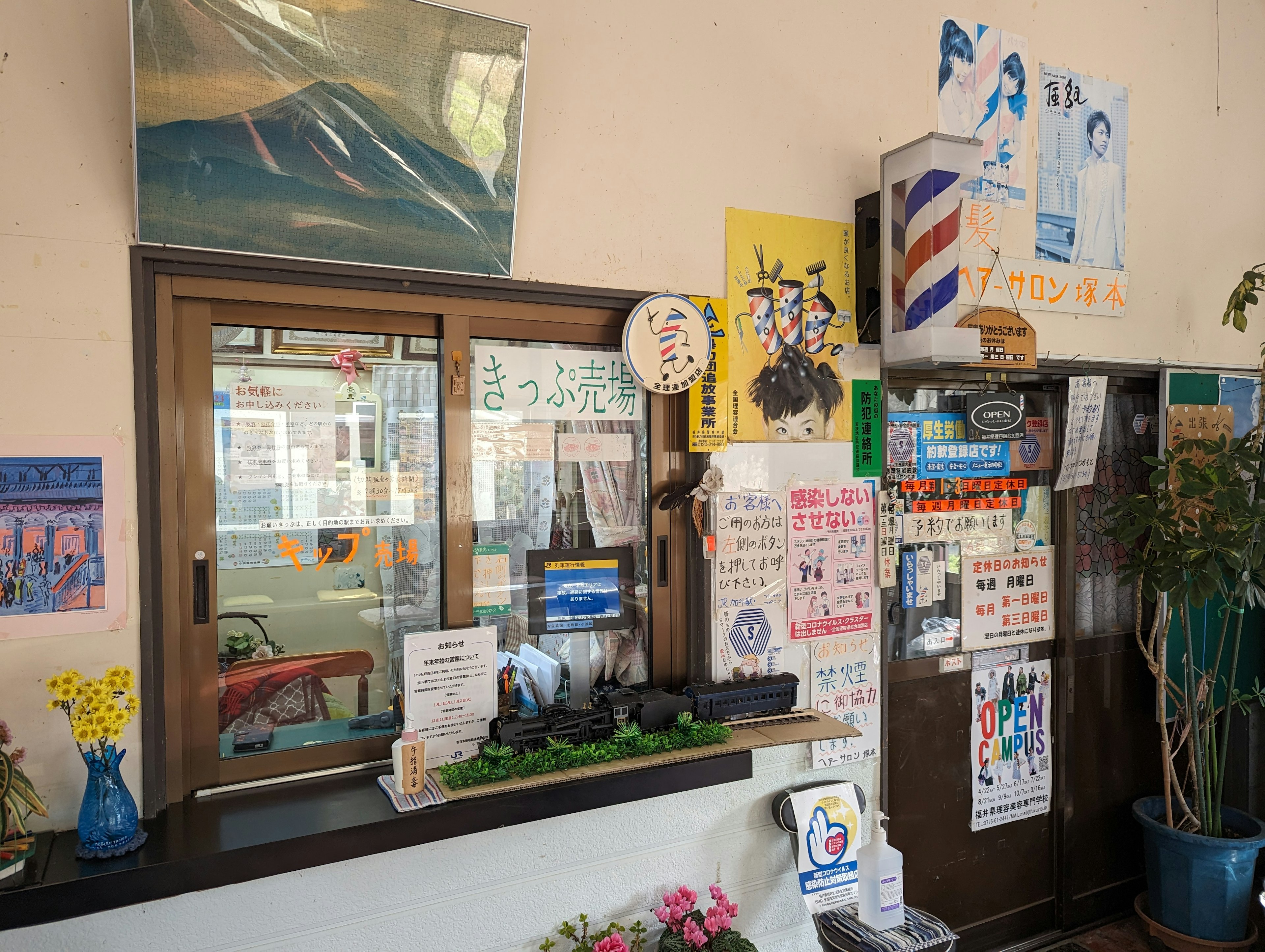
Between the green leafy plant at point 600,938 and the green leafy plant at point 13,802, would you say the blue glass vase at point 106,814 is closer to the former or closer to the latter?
the green leafy plant at point 13,802

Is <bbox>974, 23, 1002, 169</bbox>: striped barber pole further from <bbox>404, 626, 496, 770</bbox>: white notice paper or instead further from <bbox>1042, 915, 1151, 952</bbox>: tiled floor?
<bbox>1042, 915, 1151, 952</bbox>: tiled floor

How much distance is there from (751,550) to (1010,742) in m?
1.57

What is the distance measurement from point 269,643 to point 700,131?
1.92 m

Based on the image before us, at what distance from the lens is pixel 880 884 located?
236 centimetres

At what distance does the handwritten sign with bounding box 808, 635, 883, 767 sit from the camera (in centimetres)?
265

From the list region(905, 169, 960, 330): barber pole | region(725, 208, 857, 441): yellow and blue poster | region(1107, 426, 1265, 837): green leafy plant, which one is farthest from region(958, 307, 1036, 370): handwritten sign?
region(1107, 426, 1265, 837): green leafy plant

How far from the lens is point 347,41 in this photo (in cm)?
182

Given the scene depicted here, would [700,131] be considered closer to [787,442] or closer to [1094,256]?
[787,442]

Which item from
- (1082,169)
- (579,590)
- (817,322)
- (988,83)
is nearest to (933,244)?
(817,322)

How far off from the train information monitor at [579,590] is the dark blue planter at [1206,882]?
7.93ft

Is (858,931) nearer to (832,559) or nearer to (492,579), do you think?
(832,559)

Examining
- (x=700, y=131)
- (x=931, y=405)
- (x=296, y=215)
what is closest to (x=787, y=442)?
(x=931, y=405)

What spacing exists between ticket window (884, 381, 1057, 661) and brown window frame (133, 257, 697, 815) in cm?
130

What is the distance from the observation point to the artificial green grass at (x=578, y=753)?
1.97 meters
